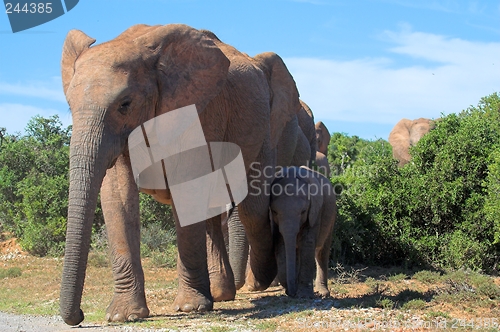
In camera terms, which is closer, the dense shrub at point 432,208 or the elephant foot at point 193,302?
the elephant foot at point 193,302

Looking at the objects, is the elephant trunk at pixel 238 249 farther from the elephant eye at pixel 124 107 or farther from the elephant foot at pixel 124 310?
the elephant eye at pixel 124 107

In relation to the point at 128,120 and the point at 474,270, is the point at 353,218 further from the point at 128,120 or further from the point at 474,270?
the point at 128,120

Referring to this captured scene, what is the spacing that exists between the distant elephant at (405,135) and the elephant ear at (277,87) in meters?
15.8

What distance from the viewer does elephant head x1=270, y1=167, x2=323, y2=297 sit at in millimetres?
7375

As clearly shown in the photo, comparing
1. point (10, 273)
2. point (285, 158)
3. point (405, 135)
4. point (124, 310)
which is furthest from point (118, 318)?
point (405, 135)

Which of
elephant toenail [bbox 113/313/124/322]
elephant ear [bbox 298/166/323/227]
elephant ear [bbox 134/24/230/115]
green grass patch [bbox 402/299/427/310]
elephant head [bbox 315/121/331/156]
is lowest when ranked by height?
green grass patch [bbox 402/299/427/310]

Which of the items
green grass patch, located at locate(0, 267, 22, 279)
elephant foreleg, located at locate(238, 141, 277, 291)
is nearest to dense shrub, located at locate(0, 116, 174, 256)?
green grass patch, located at locate(0, 267, 22, 279)

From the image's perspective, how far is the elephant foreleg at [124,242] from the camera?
6.07 metres

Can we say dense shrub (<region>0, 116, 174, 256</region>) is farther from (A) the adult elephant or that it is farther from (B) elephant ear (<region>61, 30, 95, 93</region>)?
(B) elephant ear (<region>61, 30, 95, 93</region>)

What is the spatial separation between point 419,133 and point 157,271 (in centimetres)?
1567

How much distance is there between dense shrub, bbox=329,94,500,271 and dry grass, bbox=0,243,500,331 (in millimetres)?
660

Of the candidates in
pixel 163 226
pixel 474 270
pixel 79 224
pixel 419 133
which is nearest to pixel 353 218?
pixel 474 270

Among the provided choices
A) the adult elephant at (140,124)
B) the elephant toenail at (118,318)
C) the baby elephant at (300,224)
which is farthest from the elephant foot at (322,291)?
the elephant toenail at (118,318)

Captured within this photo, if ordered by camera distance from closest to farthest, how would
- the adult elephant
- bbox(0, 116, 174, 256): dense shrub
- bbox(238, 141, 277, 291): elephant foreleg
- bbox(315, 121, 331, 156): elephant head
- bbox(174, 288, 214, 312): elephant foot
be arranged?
the adult elephant, bbox(174, 288, 214, 312): elephant foot, bbox(238, 141, 277, 291): elephant foreleg, bbox(0, 116, 174, 256): dense shrub, bbox(315, 121, 331, 156): elephant head
